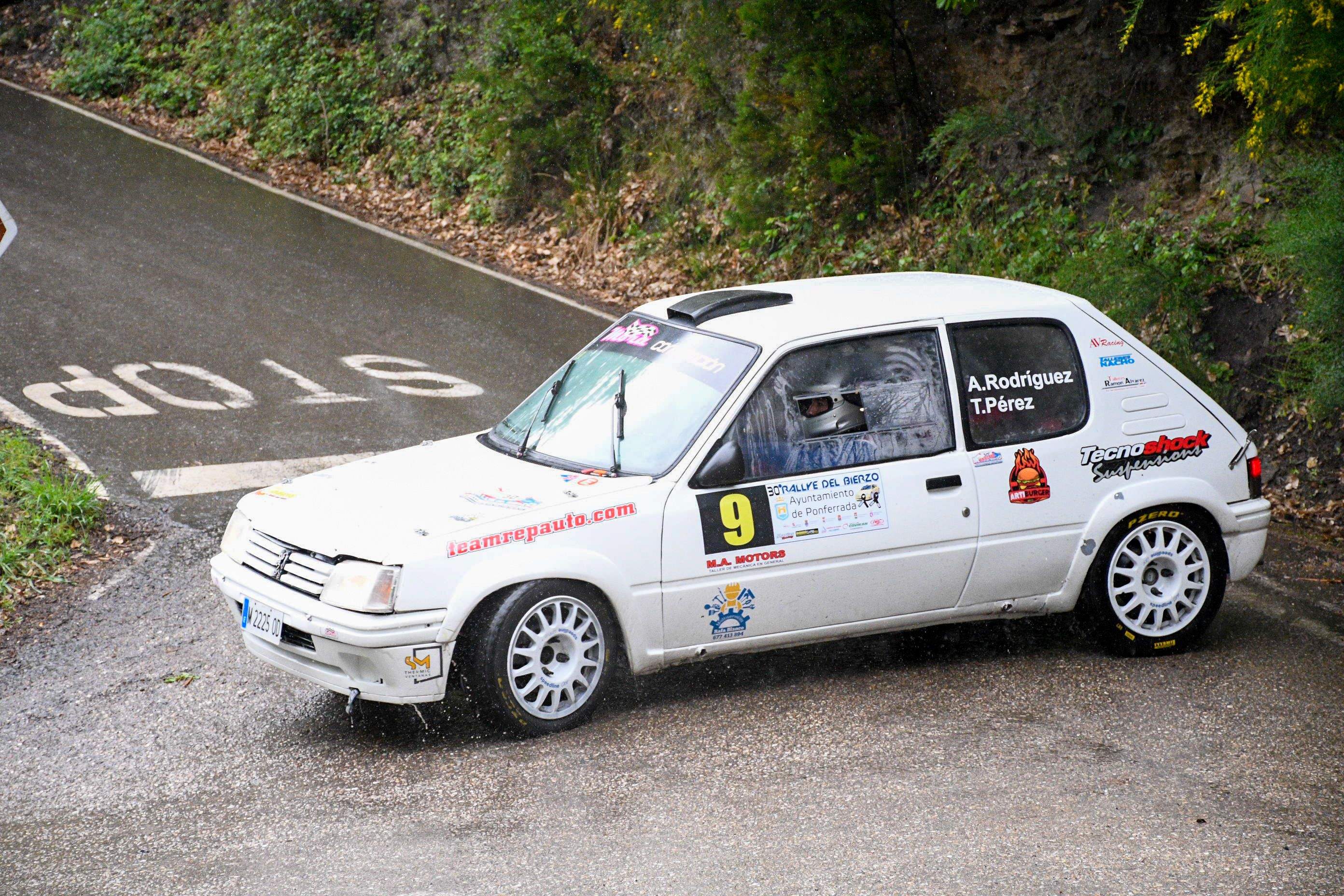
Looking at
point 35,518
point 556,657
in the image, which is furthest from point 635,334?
point 35,518

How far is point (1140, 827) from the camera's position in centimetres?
486

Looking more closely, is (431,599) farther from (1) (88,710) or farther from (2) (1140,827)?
(2) (1140,827)

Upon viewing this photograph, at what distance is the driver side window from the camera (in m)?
5.91

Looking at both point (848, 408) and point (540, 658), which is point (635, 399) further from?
point (540, 658)

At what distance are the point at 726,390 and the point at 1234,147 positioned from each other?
751 cm

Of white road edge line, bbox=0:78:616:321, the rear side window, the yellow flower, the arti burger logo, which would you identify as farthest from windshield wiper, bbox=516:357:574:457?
white road edge line, bbox=0:78:616:321

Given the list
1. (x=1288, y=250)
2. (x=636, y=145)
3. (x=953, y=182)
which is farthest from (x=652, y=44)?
(x=1288, y=250)

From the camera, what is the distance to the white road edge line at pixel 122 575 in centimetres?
764

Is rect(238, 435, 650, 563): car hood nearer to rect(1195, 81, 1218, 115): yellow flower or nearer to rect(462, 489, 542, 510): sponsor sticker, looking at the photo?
rect(462, 489, 542, 510): sponsor sticker

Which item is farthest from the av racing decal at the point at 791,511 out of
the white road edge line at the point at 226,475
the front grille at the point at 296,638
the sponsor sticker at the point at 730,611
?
the white road edge line at the point at 226,475

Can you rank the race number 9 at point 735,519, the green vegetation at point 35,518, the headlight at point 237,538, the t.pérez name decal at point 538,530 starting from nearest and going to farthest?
the t.pérez name decal at point 538,530 < the race number 9 at point 735,519 < the headlight at point 237,538 < the green vegetation at point 35,518

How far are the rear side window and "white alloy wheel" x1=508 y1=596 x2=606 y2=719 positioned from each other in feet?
6.36

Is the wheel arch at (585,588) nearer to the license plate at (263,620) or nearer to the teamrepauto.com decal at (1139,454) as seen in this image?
the license plate at (263,620)

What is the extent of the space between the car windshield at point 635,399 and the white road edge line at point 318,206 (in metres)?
7.60
